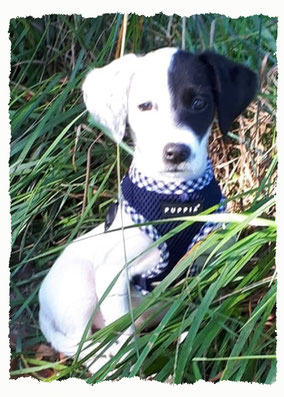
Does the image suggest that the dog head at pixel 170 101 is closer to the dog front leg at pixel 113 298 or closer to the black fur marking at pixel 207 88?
the black fur marking at pixel 207 88

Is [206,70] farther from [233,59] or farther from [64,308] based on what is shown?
[64,308]

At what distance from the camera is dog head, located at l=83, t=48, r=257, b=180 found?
56.9 inches

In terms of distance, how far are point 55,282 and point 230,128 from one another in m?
0.33

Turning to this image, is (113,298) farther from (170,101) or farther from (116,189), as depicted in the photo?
(170,101)

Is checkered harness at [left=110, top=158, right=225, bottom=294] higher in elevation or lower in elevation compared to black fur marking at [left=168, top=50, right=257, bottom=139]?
lower

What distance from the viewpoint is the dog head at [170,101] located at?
1.44 metres

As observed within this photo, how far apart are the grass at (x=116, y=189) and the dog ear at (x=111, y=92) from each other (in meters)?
0.02

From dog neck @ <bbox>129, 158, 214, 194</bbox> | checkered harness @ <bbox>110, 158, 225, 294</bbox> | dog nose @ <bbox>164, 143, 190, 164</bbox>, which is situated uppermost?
dog nose @ <bbox>164, 143, 190, 164</bbox>

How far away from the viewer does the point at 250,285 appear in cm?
150

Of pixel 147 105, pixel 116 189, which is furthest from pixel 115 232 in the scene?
pixel 147 105

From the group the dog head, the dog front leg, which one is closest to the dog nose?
the dog head

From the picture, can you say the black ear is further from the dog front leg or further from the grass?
the dog front leg

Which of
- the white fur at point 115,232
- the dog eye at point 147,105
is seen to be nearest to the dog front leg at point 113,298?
the white fur at point 115,232

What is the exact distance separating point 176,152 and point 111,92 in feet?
0.41
